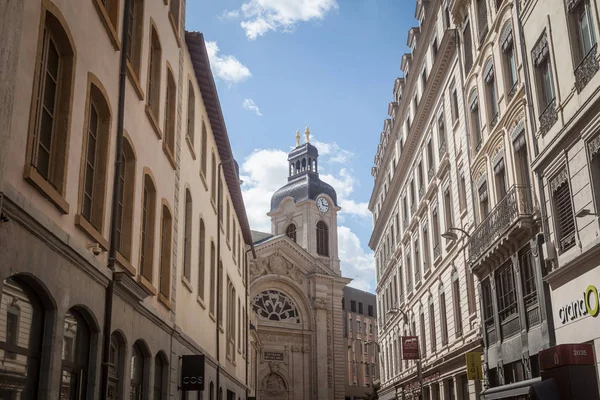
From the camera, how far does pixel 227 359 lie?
29484 millimetres

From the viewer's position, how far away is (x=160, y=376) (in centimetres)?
1680

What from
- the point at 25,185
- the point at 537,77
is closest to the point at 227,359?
the point at 537,77

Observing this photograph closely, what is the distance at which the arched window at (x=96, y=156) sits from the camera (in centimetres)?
1145

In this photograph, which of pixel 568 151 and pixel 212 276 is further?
pixel 212 276

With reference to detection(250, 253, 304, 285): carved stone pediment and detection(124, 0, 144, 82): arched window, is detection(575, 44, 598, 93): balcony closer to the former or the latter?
detection(124, 0, 144, 82): arched window

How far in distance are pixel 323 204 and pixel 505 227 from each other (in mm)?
62689

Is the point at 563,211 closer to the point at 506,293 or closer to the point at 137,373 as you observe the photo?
the point at 506,293

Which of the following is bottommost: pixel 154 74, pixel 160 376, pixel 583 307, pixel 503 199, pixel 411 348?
pixel 160 376

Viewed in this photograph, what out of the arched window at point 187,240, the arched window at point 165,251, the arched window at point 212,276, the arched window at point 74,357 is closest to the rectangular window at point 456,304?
the arched window at point 212,276

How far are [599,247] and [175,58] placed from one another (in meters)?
11.6

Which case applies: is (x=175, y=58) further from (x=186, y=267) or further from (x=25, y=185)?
(x=25, y=185)

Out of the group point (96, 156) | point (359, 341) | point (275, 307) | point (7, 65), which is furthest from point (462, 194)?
point (359, 341)

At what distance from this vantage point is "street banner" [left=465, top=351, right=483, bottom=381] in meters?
23.4

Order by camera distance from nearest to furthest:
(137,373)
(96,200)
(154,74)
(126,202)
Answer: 1. (96,200)
2. (126,202)
3. (137,373)
4. (154,74)
